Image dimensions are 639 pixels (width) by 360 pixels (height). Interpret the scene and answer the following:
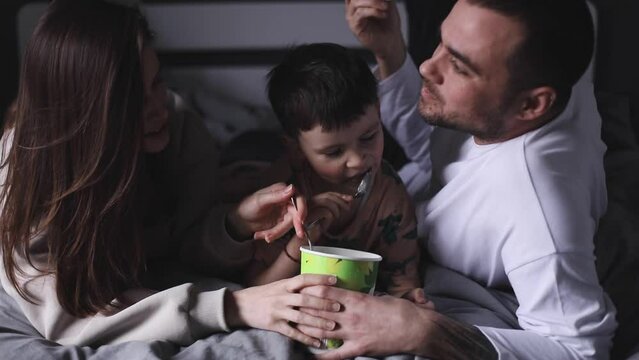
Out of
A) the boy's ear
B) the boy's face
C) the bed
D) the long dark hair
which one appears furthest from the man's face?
Result: the bed

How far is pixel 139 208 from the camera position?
→ 1321 mm

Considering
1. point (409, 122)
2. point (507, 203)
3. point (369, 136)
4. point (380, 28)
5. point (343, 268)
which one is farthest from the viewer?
point (409, 122)

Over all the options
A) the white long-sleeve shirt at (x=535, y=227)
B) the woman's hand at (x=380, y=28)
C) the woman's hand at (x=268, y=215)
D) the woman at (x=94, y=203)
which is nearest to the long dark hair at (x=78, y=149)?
the woman at (x=94, y=203)

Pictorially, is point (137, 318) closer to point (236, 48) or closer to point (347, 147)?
point (347, 147)

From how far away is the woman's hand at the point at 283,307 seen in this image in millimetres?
1141

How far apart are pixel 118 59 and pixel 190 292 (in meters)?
0.38

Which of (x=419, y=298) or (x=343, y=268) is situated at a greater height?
(x=343, y=268)

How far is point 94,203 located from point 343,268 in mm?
416

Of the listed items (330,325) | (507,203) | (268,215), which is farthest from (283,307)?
(507,203)

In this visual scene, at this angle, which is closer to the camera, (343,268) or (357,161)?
(343,268)

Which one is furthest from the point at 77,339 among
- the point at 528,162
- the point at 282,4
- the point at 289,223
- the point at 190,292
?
the point at 282,4

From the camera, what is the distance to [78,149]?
46.9 inches

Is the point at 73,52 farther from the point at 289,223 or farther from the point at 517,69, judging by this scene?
the point at 517,69

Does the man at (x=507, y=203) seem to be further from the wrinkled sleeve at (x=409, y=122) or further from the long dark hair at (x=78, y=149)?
the long dark hair at (x=78, y=149)
